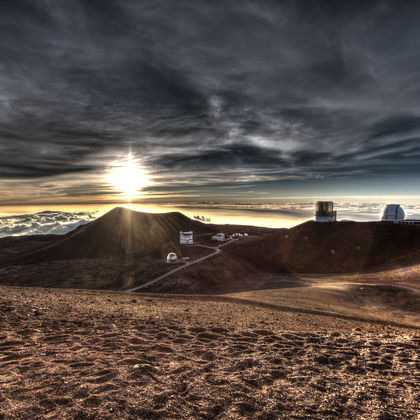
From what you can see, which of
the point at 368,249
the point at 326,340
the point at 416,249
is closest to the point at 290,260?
the point at 368,249

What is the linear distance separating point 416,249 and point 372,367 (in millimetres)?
42566

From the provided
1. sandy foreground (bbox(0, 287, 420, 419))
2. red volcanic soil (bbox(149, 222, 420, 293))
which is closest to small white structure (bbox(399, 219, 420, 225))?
red volcanic soil (bbox(149, 222, 420, 293))

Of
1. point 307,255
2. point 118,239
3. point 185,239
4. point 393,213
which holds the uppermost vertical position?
point 393,213

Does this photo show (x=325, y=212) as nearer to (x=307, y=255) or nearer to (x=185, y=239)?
(x=307, y=255)

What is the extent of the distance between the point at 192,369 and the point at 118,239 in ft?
245

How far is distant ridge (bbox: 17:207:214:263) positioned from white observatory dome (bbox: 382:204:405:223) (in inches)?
1914

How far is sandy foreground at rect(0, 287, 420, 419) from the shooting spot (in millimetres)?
4324

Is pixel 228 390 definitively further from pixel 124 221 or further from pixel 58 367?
pixel 124 221

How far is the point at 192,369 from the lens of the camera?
5.84 m

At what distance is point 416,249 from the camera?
126 feet

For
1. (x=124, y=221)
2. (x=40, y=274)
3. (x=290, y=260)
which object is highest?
(x=124, y=221)

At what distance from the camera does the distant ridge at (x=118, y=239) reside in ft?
208

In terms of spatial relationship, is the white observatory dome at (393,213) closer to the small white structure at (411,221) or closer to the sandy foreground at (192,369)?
the small white structure at (411,221)

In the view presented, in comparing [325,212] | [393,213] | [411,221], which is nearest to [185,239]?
[325,212]
